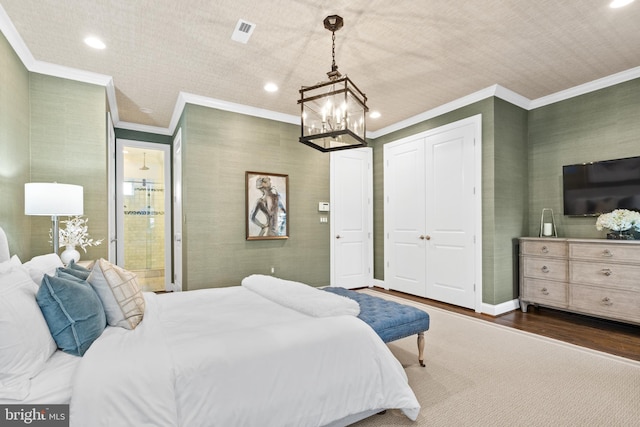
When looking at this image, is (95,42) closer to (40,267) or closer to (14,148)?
(14,148)

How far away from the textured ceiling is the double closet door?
0.83 metres

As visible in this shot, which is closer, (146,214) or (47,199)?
(47,199)

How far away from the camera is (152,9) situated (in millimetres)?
2449

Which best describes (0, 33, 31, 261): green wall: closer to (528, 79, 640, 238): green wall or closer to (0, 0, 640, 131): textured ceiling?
(0, 0, 640, 131): textured ceiling

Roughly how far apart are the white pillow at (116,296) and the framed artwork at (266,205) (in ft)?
8.42

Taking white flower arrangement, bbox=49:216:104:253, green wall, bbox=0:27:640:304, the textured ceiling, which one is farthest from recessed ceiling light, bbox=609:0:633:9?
white flower arrangement, bbox=49:216:104:253

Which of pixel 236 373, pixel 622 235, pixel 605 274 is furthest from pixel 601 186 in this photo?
pixel 236 373

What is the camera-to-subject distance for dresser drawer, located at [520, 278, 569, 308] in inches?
146

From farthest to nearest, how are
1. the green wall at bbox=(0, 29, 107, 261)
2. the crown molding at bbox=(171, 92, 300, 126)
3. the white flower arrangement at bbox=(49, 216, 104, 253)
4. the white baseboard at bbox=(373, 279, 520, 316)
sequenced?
the crown molding at bbox=(171, 92, 300, 126) → the white baseboard at bbox=(373, 279, 520, 316) → the white flower arrangement at bbox=(49, 216, 104, 253) → the green wall at bbox=(0, 29, 107, 261)

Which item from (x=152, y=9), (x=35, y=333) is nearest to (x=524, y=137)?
(x=152, y=9)

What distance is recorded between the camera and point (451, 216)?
A: 444 centimetres

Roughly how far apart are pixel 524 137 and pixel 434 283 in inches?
92.3

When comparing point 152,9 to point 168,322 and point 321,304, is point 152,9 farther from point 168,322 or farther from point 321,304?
point 321,304

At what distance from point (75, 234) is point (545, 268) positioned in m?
5.18
